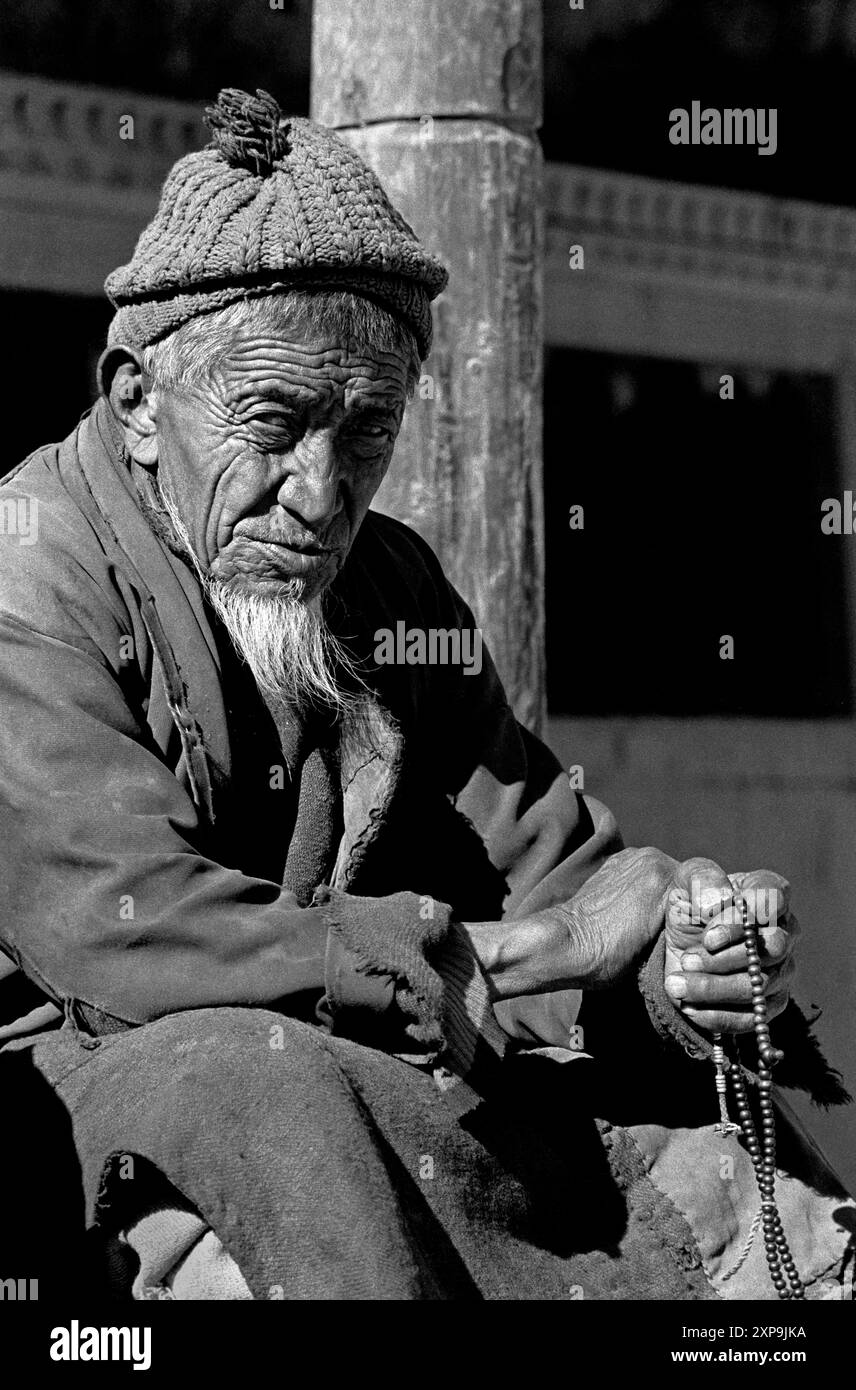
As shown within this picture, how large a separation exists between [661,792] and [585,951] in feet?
15.2

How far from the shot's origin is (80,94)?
19.0ft

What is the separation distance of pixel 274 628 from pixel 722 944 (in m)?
0.74

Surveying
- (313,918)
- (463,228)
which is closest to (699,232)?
(463,228)

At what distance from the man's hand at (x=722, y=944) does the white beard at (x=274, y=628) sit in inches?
23.4

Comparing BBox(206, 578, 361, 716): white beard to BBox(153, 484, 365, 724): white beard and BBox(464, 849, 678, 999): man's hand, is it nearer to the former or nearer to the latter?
BBox(153, 484, 365, 724): white beard

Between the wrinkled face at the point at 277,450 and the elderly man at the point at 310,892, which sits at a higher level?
the wrinkled face at the point at 277,450

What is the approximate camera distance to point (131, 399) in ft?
9.41

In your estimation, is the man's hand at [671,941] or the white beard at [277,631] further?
the white beard at [277,631]

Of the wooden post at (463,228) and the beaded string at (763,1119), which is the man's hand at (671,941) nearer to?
the beaded string at (763,1119)

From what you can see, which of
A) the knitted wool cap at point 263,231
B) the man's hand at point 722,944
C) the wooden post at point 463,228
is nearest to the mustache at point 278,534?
the knitted wool cap at point 263,231

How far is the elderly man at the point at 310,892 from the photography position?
237 centimetres

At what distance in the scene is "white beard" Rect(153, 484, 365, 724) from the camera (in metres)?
2.79

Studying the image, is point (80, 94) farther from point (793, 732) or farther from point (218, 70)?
point (793, 732)

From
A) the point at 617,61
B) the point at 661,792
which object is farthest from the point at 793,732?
the point at 617,61
